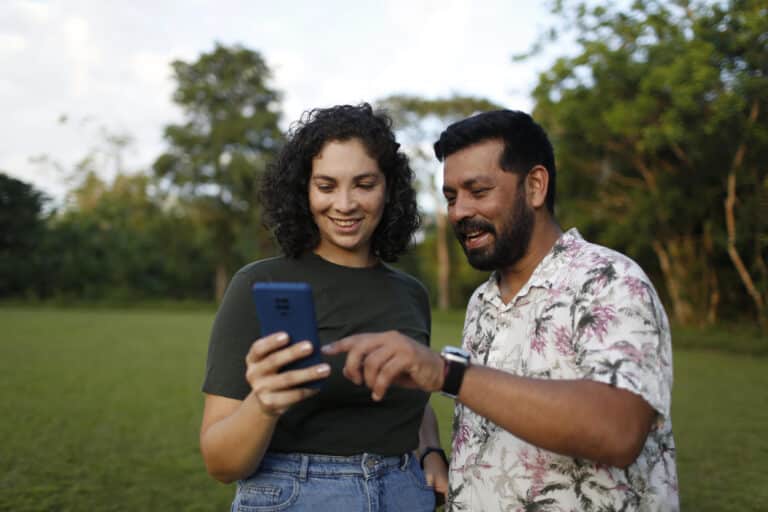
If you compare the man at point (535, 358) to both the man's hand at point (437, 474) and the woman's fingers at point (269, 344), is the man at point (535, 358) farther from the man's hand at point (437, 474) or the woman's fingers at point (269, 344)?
the man's hand at point (437, 474)

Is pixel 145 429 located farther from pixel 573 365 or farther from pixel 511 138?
pixel 573 365

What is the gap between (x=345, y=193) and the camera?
86.5 inches

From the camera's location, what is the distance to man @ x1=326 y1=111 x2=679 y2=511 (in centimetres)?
144

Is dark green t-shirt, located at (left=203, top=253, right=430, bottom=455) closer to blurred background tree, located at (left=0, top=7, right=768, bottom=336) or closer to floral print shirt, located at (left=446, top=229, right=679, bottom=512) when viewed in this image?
floral print shirt, located at (left=446, top=229, right=679, bottom=512)

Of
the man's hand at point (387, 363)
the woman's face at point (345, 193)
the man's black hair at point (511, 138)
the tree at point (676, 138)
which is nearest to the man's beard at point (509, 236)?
the man's black hair at point (511, 138)

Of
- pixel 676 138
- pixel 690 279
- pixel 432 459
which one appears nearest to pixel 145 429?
pixel 432 459

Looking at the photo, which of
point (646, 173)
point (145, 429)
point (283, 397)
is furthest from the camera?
point (646, 173)

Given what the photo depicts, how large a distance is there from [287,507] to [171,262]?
35913 millimetres

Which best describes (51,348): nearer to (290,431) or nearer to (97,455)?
(97,455)

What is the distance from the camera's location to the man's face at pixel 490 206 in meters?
2.11

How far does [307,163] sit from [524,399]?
1176 millimetres

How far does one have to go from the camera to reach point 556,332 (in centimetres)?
185

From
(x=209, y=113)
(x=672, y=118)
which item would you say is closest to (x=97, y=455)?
(x=672, y=118)

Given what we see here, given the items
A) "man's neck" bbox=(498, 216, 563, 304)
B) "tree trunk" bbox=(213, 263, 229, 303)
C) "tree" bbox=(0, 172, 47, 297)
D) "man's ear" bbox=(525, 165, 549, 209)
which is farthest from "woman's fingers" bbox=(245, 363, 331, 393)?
"tree trunk" bbox=(213, 263, 229, 303)
